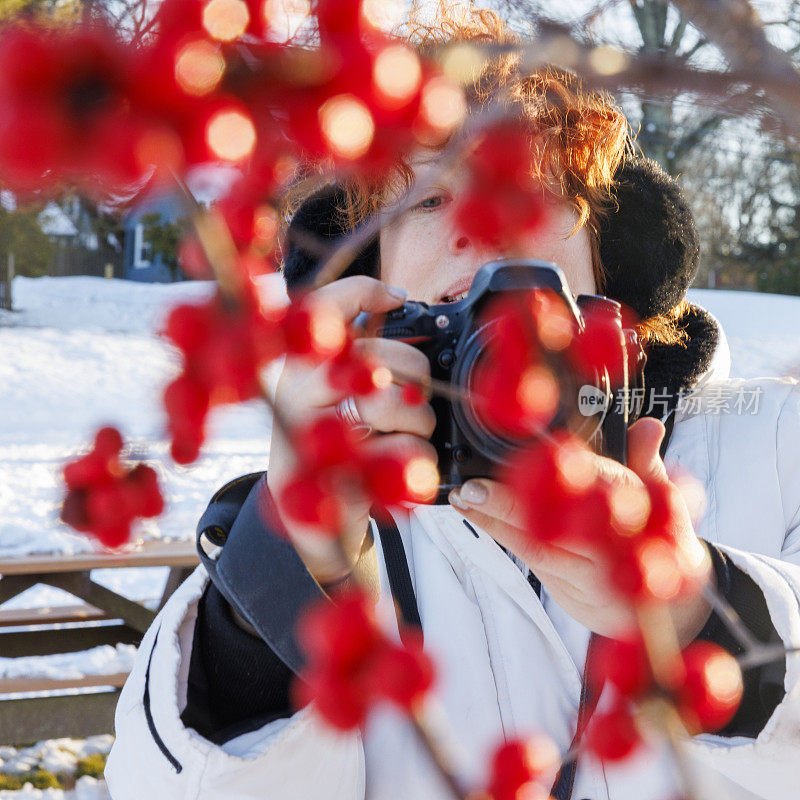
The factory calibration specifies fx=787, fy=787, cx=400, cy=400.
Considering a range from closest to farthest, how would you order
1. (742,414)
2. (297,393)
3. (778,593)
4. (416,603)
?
(297,393) → (778,593) → (416,603) → (742,414)

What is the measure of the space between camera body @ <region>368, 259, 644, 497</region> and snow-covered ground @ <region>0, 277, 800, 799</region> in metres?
0.10

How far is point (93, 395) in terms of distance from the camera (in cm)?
593

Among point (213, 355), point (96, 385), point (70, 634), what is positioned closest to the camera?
point (213, 355)

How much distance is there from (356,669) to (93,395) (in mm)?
6037

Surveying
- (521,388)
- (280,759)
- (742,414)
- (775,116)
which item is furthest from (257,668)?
(742,414)

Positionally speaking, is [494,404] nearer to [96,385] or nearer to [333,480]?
[333,480]

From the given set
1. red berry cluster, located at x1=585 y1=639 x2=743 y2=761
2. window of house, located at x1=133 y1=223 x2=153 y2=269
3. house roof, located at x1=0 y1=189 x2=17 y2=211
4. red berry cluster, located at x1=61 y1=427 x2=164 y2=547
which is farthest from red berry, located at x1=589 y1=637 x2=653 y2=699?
window of house, located at x1=133 y1=223 x2=153 y2=269

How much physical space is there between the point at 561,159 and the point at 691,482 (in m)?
0.39

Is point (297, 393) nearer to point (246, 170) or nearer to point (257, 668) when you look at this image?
point (246, 170)

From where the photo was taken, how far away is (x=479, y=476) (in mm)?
439

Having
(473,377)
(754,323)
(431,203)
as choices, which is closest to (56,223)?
(754,323)

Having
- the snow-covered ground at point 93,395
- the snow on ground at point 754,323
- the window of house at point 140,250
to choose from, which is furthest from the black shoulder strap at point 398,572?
the window of house at point 140,250

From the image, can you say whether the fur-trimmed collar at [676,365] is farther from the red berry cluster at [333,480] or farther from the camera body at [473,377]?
the red berry cluster at [333,480]

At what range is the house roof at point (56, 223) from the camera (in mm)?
7742
